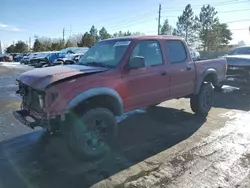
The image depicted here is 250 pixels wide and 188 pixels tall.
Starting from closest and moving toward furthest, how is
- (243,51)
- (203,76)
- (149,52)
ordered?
1. (149,52)
2. (203,76)
3. (243,51)

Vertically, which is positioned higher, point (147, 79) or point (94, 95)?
point (147, 79)

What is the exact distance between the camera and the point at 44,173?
3.65 meters

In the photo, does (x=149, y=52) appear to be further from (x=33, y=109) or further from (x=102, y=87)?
(x=33, y=109)

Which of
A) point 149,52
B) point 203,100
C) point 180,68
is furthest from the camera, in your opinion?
point 203,100

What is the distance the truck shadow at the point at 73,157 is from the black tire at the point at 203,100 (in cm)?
50

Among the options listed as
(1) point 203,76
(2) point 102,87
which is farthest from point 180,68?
(2) point 102,87

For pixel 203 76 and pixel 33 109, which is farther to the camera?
pixel 203 76

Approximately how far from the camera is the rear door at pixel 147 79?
4.64 m

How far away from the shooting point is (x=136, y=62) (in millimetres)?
4480

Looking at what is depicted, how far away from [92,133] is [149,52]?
82.3 inches

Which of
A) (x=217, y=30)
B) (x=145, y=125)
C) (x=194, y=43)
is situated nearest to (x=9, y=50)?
(x=194, y=43)

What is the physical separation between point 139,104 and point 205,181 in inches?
77.7

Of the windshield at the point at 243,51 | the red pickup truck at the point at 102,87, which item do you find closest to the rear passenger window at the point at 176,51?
the red pickup truck at the point at 102,87

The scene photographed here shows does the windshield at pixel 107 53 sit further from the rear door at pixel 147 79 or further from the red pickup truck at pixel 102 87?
the rear door at pixel 147 79
